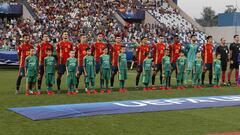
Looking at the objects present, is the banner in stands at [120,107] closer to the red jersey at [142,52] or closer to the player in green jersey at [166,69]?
the player in green jersey at [166,69]

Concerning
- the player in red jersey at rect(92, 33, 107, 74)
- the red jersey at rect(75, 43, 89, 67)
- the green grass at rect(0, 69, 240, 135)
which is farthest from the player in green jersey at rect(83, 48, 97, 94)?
the green grass at rect(0, 69, 240, 135)

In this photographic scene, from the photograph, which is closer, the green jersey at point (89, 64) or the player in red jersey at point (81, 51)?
the green jersey at point (89, 64)

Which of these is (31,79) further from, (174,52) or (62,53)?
(174,52)

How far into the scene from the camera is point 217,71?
14.2 metres

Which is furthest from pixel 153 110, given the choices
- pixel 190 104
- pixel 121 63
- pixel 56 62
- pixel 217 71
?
pixel 217 71

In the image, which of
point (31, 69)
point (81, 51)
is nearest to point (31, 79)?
point (31, 69)

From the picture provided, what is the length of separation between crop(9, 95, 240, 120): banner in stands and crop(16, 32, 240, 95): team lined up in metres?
2.34

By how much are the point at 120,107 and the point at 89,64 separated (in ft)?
10.1

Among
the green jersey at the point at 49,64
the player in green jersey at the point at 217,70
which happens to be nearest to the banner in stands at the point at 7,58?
the green jersey at the point at 49,64

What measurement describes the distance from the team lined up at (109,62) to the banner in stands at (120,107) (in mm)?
2344

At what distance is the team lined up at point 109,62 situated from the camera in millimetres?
11758

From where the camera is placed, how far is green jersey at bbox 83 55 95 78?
39.4 ft

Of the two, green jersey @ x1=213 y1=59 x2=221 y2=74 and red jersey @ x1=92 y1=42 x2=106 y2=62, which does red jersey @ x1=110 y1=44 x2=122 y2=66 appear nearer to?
red jersey @ x1=92 y1=42 x2=106 y2=62

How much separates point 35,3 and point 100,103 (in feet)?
85.7
